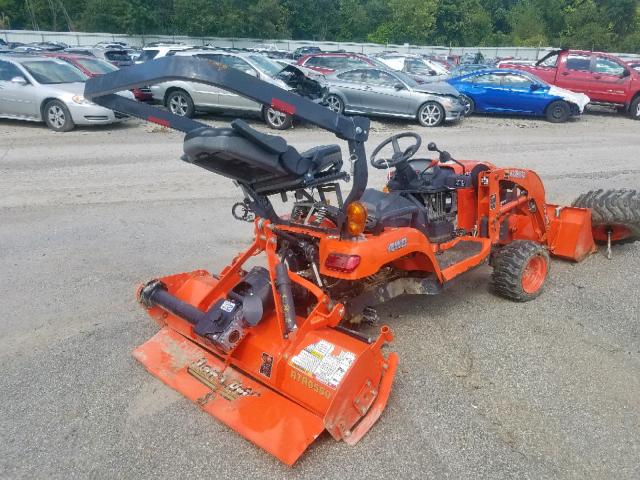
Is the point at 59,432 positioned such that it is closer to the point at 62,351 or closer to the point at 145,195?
the point at 62,351

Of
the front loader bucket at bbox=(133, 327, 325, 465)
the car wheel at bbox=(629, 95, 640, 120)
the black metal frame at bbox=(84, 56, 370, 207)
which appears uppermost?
the black metal frame at bbox=(84, 56, 370, 207)

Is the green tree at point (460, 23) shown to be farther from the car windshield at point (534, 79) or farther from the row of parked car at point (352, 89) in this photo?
the car windshield at point (534, 79)

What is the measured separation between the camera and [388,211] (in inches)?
155

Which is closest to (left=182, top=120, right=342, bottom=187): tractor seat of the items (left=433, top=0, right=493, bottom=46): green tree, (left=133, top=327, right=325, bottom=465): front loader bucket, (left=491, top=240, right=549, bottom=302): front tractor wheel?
(left=133, top=327, right=325, bottom=465): front loader bucket

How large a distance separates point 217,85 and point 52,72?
12.5 meters

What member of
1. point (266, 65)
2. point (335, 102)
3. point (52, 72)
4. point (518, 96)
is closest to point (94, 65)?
point (52, 72)

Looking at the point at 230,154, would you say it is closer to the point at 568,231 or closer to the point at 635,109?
the point at 568,231

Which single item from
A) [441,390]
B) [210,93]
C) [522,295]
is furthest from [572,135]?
[441,390]

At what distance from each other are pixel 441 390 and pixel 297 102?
84.1 inches

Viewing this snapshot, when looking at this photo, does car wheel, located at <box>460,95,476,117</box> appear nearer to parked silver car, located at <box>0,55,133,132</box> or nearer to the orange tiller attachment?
A: parked silver car, located at <box>0,55,133,132</box>

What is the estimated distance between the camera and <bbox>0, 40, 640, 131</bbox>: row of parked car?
12.5 meters

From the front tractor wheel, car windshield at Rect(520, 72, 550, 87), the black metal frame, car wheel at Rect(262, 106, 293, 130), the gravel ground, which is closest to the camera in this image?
the black metal frame

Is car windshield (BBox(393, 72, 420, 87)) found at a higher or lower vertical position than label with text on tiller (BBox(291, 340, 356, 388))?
higher

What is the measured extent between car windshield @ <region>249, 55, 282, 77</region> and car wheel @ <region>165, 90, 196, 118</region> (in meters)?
2.37
